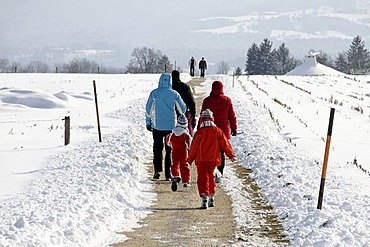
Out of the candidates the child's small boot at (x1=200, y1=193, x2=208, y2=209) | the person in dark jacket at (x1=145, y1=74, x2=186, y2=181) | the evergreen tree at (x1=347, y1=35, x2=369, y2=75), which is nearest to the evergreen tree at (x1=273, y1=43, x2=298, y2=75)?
the evergreen tree at (x1=347, y1=35, x2=369, y2=75)

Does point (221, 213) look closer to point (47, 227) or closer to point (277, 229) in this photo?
point (277, 229)

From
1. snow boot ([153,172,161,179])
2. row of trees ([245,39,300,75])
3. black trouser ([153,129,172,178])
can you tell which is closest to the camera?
black trouser ([153,129,172,178])

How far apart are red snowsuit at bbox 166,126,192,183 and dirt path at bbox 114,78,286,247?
43 centimetres

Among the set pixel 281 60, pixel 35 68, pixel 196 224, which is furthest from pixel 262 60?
pixel 196 224

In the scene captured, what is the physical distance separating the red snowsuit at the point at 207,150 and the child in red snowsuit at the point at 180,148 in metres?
1.01

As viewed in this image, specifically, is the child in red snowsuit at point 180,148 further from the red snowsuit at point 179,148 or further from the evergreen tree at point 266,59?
the evergreen tree at point 266,59

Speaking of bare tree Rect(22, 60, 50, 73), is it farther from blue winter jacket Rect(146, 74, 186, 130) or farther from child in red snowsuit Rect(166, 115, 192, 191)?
child in red snowsuit Rect(166, 115, 192, 191)

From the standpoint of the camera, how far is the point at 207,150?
1006cm

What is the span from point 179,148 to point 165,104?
3.42 feet

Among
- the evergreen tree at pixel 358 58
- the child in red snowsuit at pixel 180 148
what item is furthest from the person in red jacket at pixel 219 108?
the evergreen tree at pixel 358 58

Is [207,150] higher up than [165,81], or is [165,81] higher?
[165,81]

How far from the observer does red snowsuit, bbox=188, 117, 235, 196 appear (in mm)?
10031

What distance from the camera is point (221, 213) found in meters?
9.59

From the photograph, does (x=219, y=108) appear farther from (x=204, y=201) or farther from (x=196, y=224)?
(x=196, y=224)
